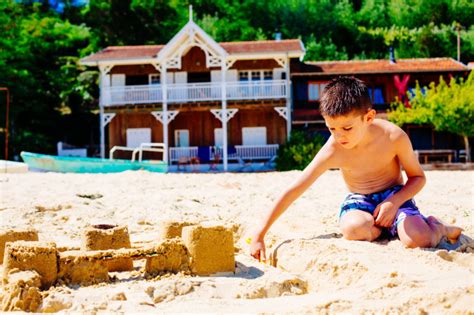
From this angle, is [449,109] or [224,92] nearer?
[449,109]

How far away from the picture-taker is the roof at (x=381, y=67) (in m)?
28.5

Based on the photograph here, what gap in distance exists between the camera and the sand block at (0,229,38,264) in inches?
202

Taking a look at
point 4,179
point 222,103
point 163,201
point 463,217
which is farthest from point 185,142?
point 463,217

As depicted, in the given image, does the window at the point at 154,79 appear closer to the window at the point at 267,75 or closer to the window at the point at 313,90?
the window at the point at 267,75

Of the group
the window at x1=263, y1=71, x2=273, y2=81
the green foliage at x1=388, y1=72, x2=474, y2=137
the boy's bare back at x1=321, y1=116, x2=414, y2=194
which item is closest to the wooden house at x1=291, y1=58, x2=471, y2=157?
the window at x1=263, y1=71, x2=273, y2=81

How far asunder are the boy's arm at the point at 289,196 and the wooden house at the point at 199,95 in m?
21.3

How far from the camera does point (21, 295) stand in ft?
11.9

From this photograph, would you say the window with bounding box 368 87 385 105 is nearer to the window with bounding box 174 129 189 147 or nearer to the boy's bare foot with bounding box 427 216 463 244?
the window with bounding box 174 129 189 147

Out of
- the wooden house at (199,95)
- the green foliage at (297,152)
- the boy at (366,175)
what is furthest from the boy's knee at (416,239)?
the wooden house at (199,95)

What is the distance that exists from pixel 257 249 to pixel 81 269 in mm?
1288

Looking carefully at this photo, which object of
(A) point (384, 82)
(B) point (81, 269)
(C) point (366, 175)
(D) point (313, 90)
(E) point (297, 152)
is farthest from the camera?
(D) point (313, 90)

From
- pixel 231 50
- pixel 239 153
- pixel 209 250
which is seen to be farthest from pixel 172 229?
pixel 231 50

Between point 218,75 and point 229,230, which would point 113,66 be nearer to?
point 218,75

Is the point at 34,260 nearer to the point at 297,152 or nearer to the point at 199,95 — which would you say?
the point at 297,152
